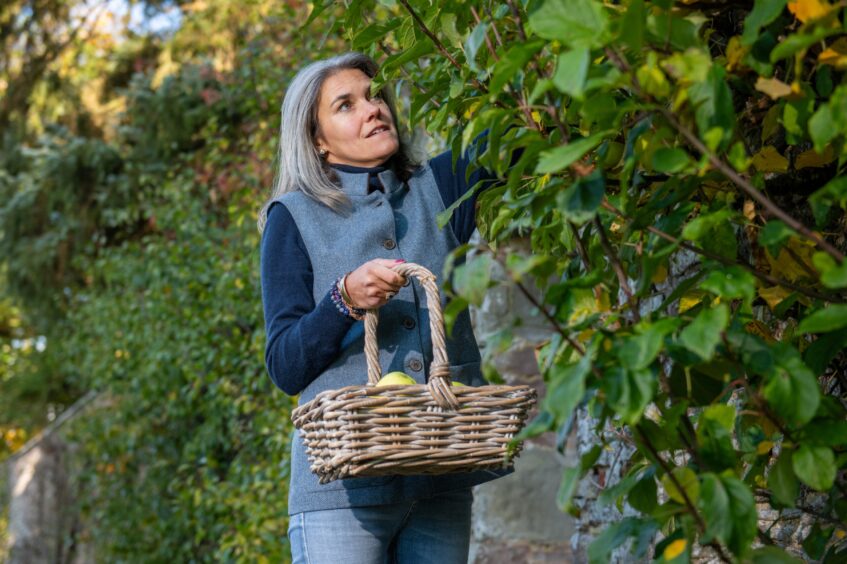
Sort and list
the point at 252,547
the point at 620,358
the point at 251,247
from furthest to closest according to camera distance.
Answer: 1. the point at 251,247
2. the point at 252,547
3. the point at 620,358

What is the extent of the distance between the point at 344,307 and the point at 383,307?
15cm

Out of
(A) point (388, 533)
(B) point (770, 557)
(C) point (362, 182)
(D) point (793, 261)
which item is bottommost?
(A) point (388, 533)

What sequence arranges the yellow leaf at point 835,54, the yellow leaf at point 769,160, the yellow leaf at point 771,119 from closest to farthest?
the yellow leaf at point 835,54 → the yellow leaf at point 771,119 → the yellow leaf at point 769,160

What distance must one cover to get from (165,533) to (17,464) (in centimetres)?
274

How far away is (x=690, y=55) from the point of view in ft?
3.26

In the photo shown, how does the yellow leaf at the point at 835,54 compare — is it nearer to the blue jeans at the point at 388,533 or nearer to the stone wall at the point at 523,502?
the blue jeans at the point at 388,533

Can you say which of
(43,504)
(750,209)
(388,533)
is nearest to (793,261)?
(750,209)

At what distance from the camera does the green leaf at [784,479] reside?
1.13 metres

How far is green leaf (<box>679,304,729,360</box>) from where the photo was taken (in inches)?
37.7

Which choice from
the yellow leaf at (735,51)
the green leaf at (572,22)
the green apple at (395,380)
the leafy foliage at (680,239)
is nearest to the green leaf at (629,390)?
the leafy foliage at (680,239)

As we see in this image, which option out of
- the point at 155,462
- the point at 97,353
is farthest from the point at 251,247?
the point at 97,353

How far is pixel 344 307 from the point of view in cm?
174

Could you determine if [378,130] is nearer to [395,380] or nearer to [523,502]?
[395,380]

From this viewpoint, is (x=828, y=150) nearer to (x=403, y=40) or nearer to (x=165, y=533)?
(x=403, y=40)
